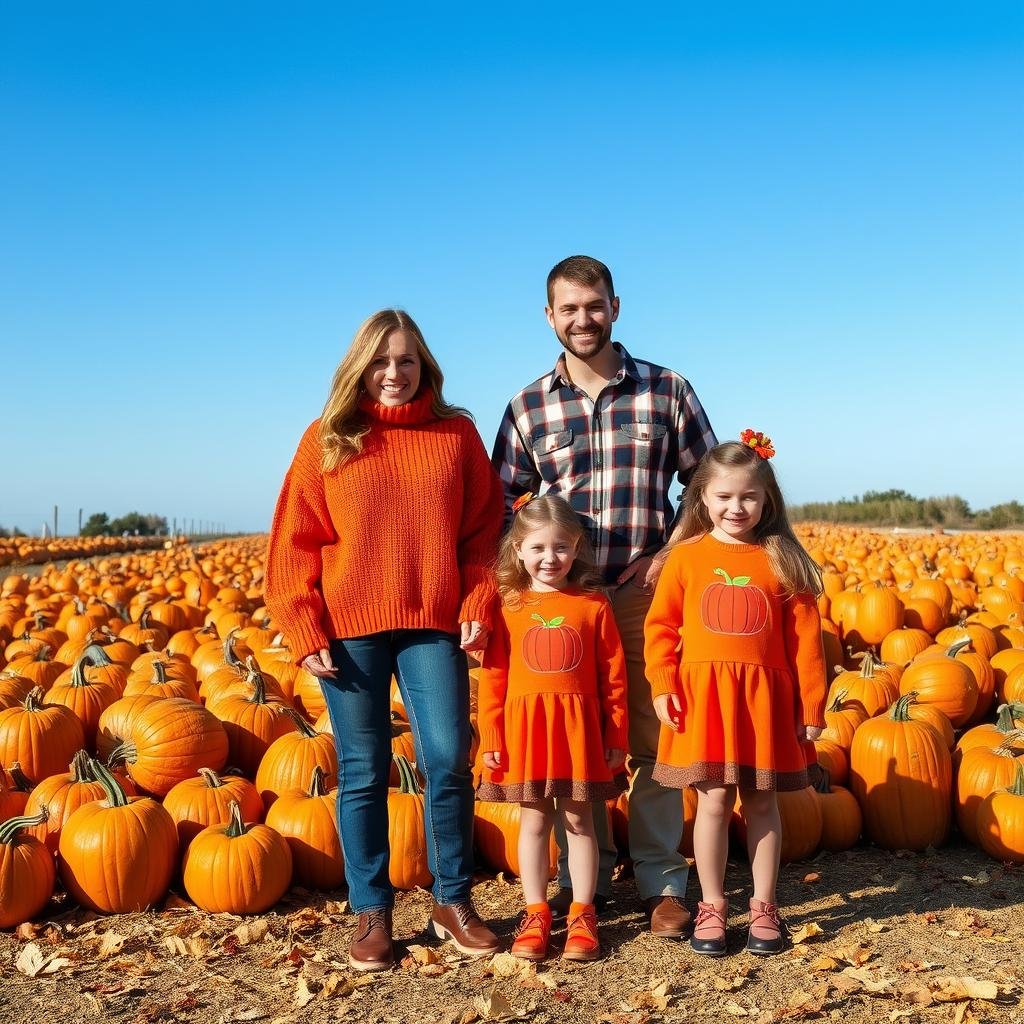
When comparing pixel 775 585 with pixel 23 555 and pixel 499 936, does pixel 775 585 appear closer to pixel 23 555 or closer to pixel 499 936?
pixel 499 936

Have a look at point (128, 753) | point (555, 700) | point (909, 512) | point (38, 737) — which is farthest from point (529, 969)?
point (909, 512)

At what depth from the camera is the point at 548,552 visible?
3660 mm

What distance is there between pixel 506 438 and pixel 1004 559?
33.2 feet

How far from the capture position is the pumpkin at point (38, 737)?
526 cm

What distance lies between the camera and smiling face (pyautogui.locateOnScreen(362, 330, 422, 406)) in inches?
144

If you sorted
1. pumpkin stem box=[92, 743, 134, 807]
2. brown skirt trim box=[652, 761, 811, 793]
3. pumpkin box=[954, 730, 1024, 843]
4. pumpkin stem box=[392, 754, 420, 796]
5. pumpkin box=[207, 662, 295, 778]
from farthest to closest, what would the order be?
pumpkin box=[207, 662, 295, 778] < pumpkin box=[954, 730, 1024, 843] < pumpkin stem box=[392, 754, 420, 796] < pumpkin stem box=[92, 743, 134, 807] < brown skirt trim box=[652, 761, 811, 793]

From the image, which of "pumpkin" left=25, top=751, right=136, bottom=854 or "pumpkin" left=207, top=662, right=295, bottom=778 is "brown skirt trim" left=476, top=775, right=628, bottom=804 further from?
"pumpkin" left=207, top=662, right=295, bottom=778

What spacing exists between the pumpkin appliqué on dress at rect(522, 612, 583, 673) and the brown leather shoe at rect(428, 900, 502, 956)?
0.90 m

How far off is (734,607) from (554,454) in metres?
0.91

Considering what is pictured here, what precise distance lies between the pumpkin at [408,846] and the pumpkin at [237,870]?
1.37 feet

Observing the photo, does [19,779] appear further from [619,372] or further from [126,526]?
[126,526]

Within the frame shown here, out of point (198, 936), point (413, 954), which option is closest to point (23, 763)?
point (198, 936)

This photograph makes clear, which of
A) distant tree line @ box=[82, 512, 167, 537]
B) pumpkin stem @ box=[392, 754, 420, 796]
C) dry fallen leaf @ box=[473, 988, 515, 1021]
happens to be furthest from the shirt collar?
distant tree line @ box=[82, 512, 167, 537]

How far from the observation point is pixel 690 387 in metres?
4.12
